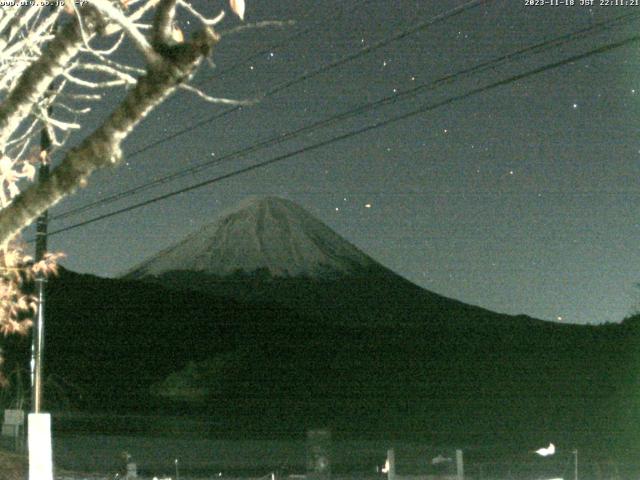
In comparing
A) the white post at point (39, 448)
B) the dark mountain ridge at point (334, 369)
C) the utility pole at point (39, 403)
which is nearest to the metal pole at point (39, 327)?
the utility pole at point (39, 403)

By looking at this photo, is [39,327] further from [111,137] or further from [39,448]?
[111,137]

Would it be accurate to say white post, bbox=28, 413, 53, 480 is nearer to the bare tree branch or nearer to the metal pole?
the metal pole

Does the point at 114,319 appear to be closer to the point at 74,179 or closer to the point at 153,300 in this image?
the point at 153,300

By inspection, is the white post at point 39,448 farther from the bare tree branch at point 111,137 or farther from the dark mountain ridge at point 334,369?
the dark mountain ridge at point 334,369

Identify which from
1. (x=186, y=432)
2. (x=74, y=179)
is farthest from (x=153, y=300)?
(x=74, y=179)

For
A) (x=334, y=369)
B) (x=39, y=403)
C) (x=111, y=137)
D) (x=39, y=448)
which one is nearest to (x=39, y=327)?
(x=39, y=403)

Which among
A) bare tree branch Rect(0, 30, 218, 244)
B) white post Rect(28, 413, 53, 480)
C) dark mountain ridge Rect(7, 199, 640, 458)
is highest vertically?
dark mountain ridge Rect(7, 199, 640, 458)

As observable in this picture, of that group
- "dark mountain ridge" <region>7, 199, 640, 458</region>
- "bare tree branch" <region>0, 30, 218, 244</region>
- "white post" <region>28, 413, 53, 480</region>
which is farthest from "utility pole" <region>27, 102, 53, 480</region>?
"dark mountain ridge" <region>7, 199, 640, 458</region>

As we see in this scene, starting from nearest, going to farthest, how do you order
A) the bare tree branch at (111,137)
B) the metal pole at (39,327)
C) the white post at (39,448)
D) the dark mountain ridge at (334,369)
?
the bare tree branch at (111,137), the white post at (39,448), the metal pole at (39,327), the dark mountain ridge at (334,369)
